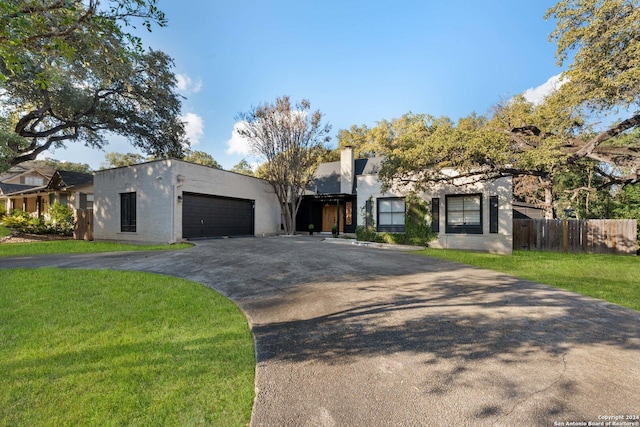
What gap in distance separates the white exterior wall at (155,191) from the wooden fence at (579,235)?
14907mm

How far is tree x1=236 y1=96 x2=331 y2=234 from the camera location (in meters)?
16.3

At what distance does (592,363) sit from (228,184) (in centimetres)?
1502

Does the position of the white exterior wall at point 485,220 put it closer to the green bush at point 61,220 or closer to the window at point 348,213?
the window at point 348,213

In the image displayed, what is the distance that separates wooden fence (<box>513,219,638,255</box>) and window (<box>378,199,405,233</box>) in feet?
18.0

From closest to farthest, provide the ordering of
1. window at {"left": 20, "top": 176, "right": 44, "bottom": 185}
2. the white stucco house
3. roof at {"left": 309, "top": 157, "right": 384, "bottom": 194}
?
the white stucco house < roof at {"left": 309, "top": 157, "right": 384, "bottom": 194} < window at {"left": 20, "top": 176, "right": 44, "bottom": 185}

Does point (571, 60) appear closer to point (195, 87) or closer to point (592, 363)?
point (592, 363)

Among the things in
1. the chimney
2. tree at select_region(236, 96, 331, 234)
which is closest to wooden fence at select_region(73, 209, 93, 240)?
tree at select_region(236, 96, 331, 234)

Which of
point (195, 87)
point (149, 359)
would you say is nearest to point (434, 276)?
point (149, 359)

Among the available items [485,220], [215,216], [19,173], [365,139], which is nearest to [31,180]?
[19,173]

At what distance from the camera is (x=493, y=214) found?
36.3 feet

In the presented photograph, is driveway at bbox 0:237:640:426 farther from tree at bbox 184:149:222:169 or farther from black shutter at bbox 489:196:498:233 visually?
tree at bbox 184:149:222:169

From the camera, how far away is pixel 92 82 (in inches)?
547

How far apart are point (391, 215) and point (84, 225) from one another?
643 inches

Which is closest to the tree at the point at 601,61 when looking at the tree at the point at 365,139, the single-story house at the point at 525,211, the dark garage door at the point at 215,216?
the single-story house at the point at 525,211
